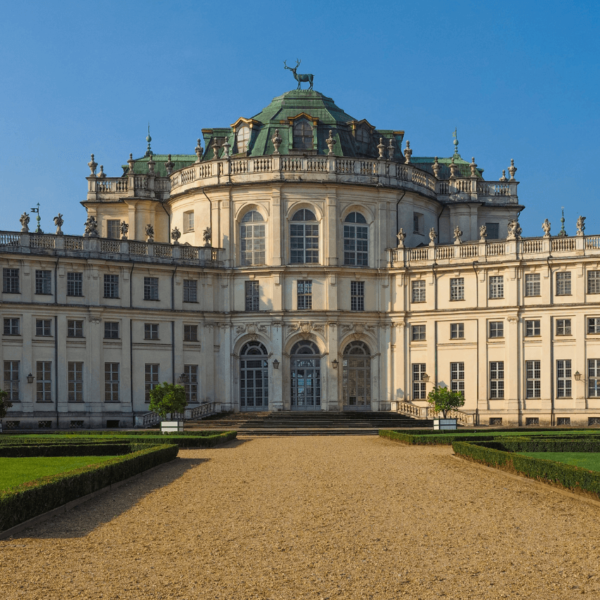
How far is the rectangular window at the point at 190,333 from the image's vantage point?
5819cm

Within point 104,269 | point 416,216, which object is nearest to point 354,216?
point 416,216

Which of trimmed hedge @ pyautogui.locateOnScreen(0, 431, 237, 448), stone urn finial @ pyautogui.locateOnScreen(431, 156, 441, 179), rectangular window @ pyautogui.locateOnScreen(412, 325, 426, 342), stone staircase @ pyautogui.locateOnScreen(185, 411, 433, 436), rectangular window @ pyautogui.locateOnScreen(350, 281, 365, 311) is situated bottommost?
stone staircase @ pyautogui.locateOnScreen(185, 411, 433, 436)

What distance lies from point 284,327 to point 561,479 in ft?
125

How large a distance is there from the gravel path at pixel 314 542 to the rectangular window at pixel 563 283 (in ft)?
105

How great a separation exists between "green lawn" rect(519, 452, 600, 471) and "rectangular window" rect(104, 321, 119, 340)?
3172cm

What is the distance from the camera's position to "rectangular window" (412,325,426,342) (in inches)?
2336

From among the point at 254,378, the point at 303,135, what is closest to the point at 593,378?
the point at 254,378

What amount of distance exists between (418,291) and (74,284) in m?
22.4

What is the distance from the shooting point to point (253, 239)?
59969mm

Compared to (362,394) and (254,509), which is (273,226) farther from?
(254,509)

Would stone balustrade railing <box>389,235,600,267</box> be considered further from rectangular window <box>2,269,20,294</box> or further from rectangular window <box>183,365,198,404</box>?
rectangular window <box>2,269,20,294</box>

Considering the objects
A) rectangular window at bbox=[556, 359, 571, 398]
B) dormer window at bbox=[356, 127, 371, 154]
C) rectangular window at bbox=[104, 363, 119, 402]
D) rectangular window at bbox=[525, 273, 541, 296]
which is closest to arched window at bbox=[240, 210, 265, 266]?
dormer window at bbox=[356, 127, 371, 154]

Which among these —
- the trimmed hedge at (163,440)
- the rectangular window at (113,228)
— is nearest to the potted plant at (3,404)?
the trimmed hedge at (163,440)

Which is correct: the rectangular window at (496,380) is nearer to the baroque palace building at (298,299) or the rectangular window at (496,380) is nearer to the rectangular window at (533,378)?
the baroque palace building at (298,299)
